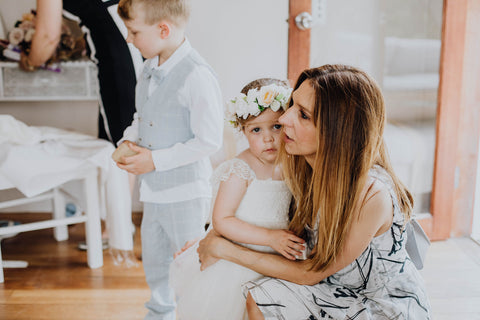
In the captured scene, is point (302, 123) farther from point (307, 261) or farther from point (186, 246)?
point (186, 246)

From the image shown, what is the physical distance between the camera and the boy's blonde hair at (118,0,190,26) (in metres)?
1.37

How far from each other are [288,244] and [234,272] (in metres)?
0.18

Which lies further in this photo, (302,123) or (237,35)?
(237,35)

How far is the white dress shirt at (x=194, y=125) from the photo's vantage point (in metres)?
1.39

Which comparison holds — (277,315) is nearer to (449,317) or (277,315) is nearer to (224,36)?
(449,317)

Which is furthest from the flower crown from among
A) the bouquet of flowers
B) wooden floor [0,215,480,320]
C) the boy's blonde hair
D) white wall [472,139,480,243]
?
white wall [472,139,480,243]

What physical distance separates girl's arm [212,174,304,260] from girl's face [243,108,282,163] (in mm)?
93

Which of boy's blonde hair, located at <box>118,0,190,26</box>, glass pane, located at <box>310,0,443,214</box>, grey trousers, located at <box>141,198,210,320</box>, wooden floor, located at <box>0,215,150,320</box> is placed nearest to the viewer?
boy's blonde hair, located at <box>118,0,190,26</box>

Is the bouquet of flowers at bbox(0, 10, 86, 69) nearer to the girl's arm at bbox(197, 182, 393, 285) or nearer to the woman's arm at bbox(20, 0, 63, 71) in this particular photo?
the woman's arm at bbox(20, 0, 63, 71)

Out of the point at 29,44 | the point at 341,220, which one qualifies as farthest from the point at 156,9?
the point at 29,44

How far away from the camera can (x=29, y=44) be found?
2.29 metres

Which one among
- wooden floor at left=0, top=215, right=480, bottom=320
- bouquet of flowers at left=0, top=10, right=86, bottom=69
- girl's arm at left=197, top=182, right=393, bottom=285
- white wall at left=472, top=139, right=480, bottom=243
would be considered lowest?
wooden floor at left=0, top=215, right=480, bottom=320

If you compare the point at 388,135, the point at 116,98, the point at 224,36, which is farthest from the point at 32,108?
the point at 388,135

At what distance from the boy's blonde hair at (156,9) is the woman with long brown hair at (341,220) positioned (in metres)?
0.51
